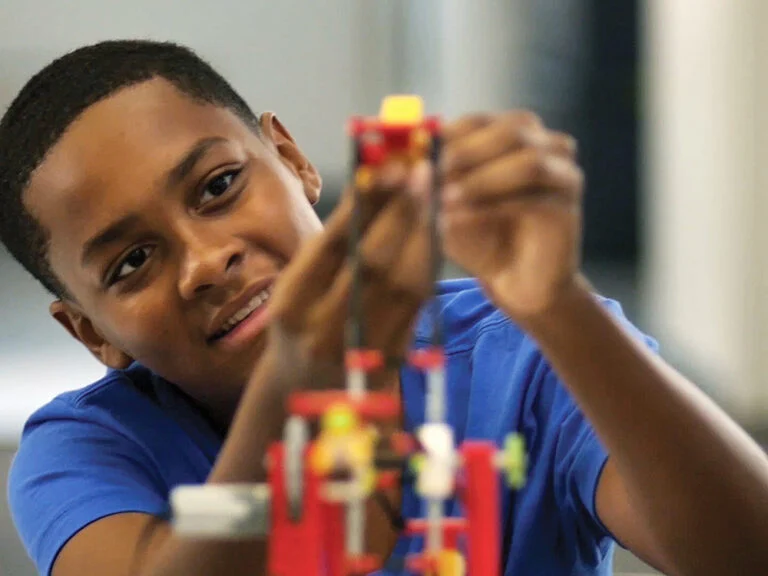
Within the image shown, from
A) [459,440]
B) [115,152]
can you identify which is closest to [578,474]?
[459,440]

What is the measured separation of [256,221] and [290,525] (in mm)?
303

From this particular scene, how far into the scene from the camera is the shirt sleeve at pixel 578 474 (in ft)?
1.85

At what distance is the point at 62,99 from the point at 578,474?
0.37 metres

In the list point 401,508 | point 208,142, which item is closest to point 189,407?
point 208,142

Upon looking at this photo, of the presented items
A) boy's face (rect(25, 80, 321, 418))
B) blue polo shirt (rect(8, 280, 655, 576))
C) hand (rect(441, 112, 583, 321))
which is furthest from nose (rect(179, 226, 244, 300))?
hand (rect(441, 112, 583, 321))

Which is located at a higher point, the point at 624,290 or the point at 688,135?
the point at 688,135

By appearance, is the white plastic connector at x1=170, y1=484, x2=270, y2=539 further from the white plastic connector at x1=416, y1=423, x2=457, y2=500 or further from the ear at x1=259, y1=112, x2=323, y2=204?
the ear at x1=259, y1=112, x2=323, y2=204

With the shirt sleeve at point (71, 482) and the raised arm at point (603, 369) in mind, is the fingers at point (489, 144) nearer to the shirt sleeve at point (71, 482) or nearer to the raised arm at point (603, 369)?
the raised arm at point (603, 369)

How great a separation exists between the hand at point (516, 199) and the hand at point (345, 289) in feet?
0.06

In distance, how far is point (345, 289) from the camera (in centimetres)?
37

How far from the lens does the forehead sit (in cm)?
58

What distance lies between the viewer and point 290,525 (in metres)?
0.32

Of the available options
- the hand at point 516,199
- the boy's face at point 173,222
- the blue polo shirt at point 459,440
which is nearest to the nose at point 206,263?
the boy's face at point 173,222

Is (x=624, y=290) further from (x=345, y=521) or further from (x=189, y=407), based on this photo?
(x=345, y=521)
